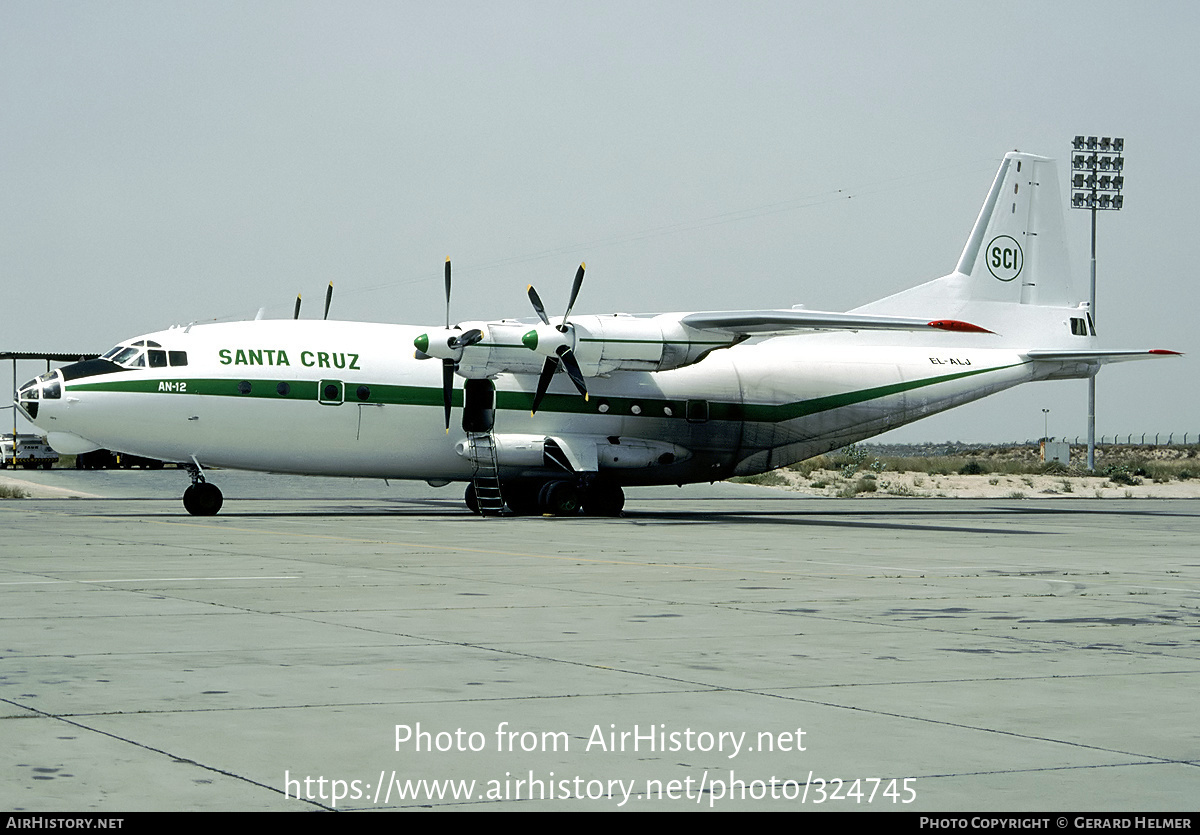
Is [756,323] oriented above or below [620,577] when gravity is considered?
above

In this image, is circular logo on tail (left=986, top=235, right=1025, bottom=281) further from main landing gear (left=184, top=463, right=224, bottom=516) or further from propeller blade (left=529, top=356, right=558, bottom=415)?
main landing gear (left=184, top=463, right=224, bottom=516)

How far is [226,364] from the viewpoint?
3173cm

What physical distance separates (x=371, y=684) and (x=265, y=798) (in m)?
2.91

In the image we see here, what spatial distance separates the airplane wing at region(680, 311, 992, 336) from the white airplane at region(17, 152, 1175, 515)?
0.22ft

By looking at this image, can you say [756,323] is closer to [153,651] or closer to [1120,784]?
[153,651]

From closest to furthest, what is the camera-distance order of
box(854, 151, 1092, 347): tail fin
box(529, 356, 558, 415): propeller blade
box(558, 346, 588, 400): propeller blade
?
1. box(558, 346, 588, 400): propeller blade
2. box(529, 356, 558, 415): propeller blade
3. box(854, 151, 1092, 347): tail fin

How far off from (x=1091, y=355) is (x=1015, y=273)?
165 inches

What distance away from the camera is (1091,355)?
37.8 meters

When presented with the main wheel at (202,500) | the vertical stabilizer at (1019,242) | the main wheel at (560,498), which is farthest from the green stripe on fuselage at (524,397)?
the vertical stabilizer at (1019,242)

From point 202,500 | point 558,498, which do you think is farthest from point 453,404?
point 202,500

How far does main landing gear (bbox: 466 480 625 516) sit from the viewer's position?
111ft

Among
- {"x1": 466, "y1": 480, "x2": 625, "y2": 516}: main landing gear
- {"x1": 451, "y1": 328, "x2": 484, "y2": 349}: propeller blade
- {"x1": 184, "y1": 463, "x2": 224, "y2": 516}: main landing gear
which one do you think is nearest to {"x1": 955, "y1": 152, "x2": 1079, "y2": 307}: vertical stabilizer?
{"x1": 466, "y1": 480, "x2": 625, "y2": 516}: main landing gear

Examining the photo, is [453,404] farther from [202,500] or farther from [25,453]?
[25,453]

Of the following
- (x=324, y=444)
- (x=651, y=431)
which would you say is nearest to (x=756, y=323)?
(x=651, y=431)
